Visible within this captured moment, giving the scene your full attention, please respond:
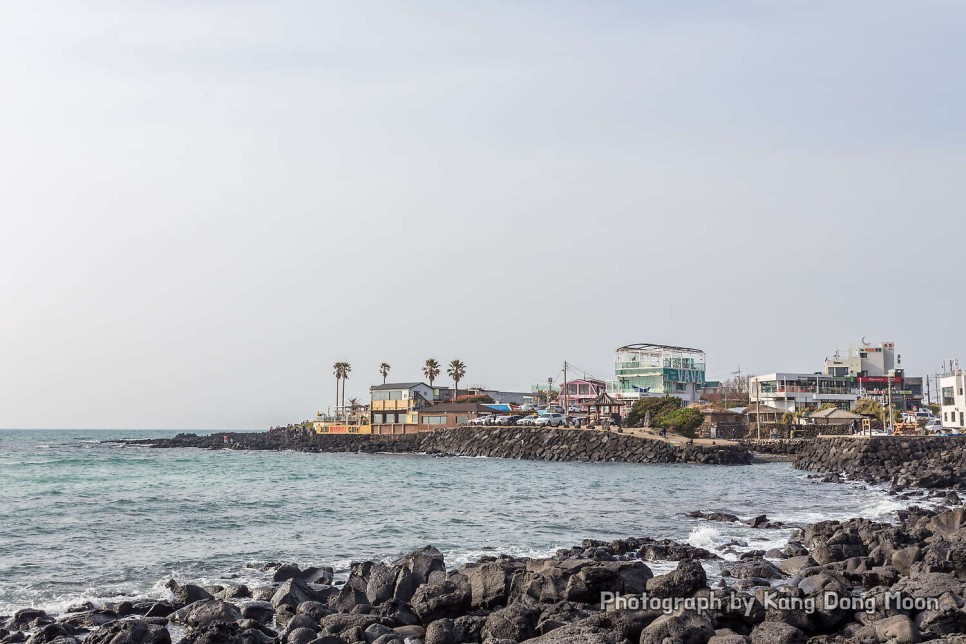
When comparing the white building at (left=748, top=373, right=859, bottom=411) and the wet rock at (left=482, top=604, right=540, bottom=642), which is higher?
the white building at (left=748, top=373, right=859, bottom=411)

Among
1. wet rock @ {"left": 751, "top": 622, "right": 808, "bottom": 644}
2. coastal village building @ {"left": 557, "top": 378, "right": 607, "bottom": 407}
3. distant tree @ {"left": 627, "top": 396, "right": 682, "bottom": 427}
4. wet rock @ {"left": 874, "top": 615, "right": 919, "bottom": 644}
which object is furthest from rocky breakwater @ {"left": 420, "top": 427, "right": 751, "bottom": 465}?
wet rock @ {"left": 751, "top": 622, "right": 808, "bottom": 644}

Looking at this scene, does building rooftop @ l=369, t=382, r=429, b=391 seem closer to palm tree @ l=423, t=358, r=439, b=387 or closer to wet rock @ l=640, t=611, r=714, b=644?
palm tree @ l=423, t=358, r=439, b=387

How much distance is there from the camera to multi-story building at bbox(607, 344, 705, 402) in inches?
4852

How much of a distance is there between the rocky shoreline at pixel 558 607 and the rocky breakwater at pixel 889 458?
32.4m

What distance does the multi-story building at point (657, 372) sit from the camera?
123m

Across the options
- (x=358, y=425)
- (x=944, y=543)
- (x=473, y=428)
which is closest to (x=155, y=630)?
(x=944, y=543)

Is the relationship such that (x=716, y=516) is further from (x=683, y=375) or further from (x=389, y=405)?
(x=683, y=375)

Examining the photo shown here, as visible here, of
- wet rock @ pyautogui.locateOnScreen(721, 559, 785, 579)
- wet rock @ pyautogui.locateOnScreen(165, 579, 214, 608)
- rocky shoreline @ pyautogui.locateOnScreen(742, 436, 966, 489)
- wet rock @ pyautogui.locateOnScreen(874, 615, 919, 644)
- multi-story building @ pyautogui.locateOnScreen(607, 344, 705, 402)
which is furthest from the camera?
multi-story building @ pyautogui.locateOnScreen(607, 344, 705, 402)

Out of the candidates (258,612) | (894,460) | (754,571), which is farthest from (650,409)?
(258,612)

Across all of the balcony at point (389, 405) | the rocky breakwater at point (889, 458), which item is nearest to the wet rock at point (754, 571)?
the rocky breakwater at point (889, 458)

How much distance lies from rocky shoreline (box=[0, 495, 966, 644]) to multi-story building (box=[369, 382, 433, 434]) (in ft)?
292

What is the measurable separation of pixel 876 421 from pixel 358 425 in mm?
65501

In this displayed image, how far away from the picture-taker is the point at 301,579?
19672mm

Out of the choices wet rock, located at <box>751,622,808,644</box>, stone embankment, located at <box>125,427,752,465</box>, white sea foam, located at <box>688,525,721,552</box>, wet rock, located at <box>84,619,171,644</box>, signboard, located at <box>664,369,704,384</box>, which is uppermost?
signboard, located at <box>664,369,704,384</box>
